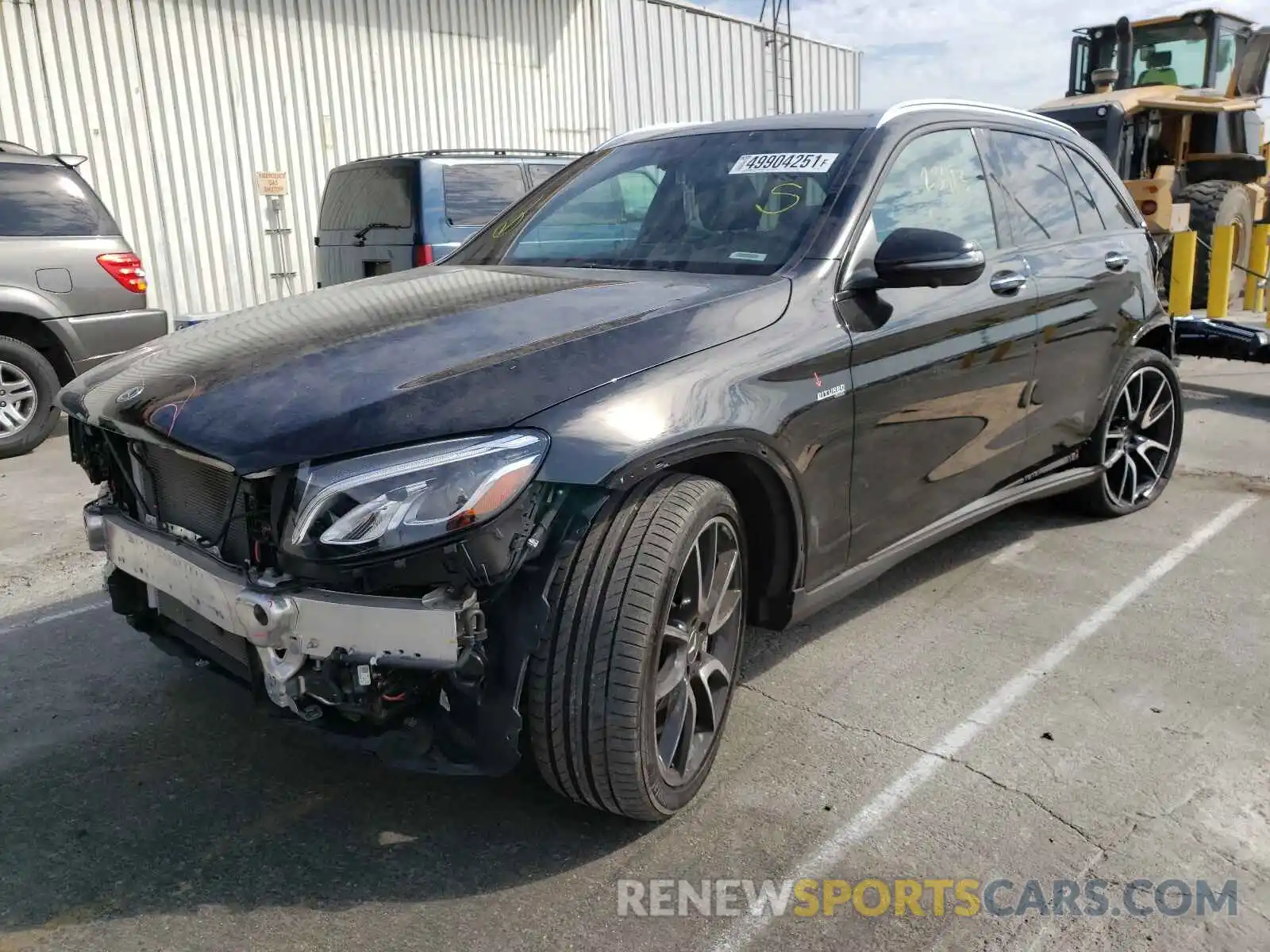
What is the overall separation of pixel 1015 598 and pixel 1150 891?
6.03 feet

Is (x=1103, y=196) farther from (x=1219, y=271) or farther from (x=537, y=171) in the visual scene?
(x=1219, y=271)

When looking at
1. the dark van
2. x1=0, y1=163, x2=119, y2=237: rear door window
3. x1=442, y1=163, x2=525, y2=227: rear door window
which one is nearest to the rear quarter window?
the dark van

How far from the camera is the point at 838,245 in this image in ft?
10.4

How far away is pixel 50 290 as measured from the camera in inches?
279

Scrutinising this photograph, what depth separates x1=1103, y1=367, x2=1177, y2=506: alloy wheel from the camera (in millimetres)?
4930

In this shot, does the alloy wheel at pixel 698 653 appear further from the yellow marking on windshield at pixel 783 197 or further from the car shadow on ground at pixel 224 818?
the yellow marking on windshield at pixel 783 197

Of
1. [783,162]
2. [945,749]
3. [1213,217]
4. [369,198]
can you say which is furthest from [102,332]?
[1213,217]

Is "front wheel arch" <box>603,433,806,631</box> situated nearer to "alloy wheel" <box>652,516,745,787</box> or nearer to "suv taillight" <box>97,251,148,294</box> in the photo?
"alloy wheel" <box>652,516,745,787</box>

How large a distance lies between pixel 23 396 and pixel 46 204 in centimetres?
128

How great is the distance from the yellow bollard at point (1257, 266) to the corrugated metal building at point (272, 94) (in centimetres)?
801

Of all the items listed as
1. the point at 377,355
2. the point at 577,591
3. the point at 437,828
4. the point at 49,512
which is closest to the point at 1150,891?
the point at 577,591

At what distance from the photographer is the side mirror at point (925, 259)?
300 cm

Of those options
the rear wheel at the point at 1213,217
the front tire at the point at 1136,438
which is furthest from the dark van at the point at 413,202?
the rear wheel at the point at 1213,217

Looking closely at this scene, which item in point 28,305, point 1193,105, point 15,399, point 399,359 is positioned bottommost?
point 15,399
